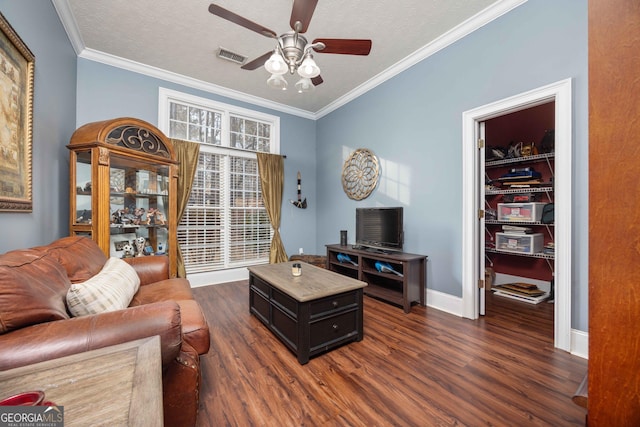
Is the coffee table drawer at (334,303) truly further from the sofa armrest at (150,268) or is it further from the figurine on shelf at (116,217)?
the figurine on shelf at (116,217)

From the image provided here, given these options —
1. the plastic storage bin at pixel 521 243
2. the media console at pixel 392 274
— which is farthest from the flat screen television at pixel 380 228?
the plastic storage bin at pixel 521 243

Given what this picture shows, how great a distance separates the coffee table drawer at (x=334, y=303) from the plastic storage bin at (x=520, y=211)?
2665 mm

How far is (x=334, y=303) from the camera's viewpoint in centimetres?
204

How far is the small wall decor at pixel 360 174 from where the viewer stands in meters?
3.70

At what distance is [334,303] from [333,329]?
21 cm

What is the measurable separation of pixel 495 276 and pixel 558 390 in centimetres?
263

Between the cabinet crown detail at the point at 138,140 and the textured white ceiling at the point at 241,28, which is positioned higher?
the textured white ceiling at the point at 241,28

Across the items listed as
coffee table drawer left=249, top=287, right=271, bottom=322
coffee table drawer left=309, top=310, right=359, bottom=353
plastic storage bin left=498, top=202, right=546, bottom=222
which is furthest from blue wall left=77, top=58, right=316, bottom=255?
plastic storage bin left=498, top=202, right=546, bottom=222

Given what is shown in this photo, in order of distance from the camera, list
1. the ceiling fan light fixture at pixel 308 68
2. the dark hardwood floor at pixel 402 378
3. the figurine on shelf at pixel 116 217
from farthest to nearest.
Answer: the figurine on shelf at pixel 116 217 < the ceiling fan light fixture at pixel 308 68 < the dark hardwood floor at pixel 402 378

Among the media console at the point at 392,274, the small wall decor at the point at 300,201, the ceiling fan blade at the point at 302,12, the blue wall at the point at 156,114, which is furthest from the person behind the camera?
the small wall decor at the point at 300,201

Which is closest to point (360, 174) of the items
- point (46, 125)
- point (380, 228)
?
point (380, 228)

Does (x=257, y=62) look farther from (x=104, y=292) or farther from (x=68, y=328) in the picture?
(x=68, y=328)

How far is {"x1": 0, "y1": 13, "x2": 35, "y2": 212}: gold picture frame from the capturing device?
1451 millimetres

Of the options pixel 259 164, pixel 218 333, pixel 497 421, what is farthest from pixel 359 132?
pixel 497 421
